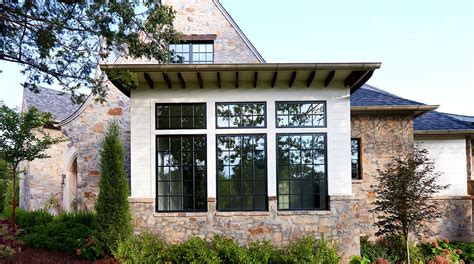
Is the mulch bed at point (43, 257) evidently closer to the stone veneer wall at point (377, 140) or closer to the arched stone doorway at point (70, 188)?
the arched stone doorway at point (70, 188)

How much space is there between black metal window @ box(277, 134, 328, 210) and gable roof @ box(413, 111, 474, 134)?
4.74 m

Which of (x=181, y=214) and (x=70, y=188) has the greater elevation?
(x=70, y=188)

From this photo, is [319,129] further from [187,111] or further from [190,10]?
[190,10]

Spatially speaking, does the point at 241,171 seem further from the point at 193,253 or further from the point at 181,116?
the point at 193,253

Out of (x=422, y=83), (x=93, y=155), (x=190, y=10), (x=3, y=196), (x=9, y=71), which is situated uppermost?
(x=190, y=10)

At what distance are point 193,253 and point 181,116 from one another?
3.04 m

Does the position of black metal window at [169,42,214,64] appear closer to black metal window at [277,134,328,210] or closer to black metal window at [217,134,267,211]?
black metal window at [217,134,267,211]

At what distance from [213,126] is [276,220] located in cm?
253

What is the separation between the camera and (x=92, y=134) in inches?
434

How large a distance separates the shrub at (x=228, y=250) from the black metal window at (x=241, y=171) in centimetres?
84

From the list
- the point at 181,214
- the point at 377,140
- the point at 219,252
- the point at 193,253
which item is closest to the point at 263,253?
the point at 219,252

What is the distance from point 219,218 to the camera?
8273mm

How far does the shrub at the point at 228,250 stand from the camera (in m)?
7.56

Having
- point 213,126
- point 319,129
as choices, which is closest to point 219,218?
point 213,126
